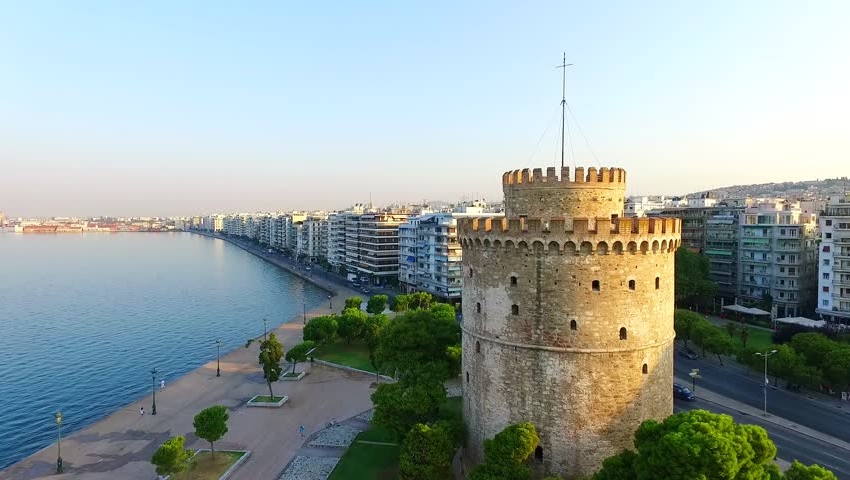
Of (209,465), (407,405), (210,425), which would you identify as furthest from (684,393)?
(209,465)

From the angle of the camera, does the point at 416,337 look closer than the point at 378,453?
No

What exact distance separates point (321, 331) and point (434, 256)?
3552 centimetres

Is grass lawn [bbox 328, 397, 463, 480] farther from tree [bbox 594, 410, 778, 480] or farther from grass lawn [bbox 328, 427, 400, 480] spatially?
tree [bbox 594, 410, 778, 480]

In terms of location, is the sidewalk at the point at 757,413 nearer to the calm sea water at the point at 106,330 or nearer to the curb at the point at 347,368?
the curb at the point at 347,368

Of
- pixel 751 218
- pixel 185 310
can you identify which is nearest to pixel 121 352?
pixel 185 310

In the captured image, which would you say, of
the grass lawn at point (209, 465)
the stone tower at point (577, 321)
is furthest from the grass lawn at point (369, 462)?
the stone tower at point (577, 321)

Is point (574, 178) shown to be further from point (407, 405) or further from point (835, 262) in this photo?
point (835, 262)

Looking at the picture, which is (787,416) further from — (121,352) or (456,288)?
(121,352)

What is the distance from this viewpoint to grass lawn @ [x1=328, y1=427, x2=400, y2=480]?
30625 millimetres

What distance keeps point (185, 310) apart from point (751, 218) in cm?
9090

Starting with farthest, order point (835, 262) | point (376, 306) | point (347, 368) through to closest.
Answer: point (376, 306)
point (835, 262)
point (347, 368)

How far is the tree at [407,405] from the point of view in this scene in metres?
29.7

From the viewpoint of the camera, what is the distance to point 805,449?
33.9 meters

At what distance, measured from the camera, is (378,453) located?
33.4 meters
